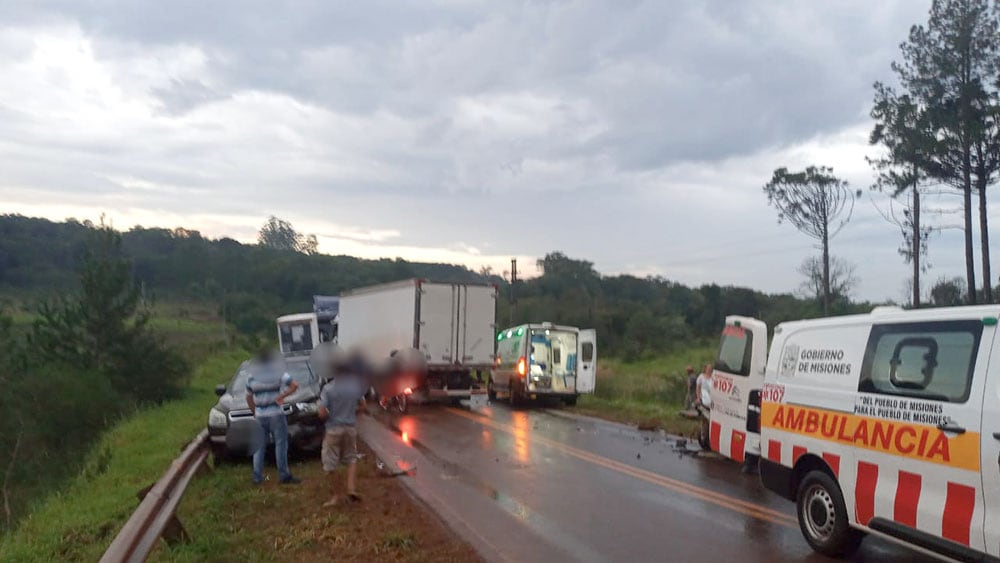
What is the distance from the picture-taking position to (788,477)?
7594 mm

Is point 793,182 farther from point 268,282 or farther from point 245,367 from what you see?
point 245,367

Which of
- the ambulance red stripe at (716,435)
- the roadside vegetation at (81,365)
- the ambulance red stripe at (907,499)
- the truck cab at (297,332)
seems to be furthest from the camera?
the truck cab at (297,332)

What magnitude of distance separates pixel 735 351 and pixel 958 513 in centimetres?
579

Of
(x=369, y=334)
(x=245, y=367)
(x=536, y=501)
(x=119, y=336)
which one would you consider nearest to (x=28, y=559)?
(x=536, y=501)

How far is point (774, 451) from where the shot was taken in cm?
784

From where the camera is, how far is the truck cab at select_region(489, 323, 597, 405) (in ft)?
78.0

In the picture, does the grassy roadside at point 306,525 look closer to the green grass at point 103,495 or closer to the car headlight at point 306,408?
the green grass at point 103,495

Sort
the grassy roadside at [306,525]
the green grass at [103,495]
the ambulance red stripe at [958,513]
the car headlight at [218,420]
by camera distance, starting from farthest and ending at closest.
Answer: the car headlight at [218,420], the green grass at [103,495], the grassy roadside at [306,525], the ambulance red stripe at [958,513]

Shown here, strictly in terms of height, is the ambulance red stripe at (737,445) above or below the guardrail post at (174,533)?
above

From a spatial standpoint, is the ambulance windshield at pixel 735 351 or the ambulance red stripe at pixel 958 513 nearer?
the ambulance red stripe at pixel 958 513

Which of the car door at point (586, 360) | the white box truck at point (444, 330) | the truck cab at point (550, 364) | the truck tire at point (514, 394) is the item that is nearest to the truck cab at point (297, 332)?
the white box truck at point (444, 330)

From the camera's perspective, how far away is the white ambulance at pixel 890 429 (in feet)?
17.7

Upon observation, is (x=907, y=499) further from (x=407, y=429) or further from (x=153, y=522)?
(x=407, y=429)

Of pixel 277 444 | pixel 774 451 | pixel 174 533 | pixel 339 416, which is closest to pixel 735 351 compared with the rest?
pixel 774 451
